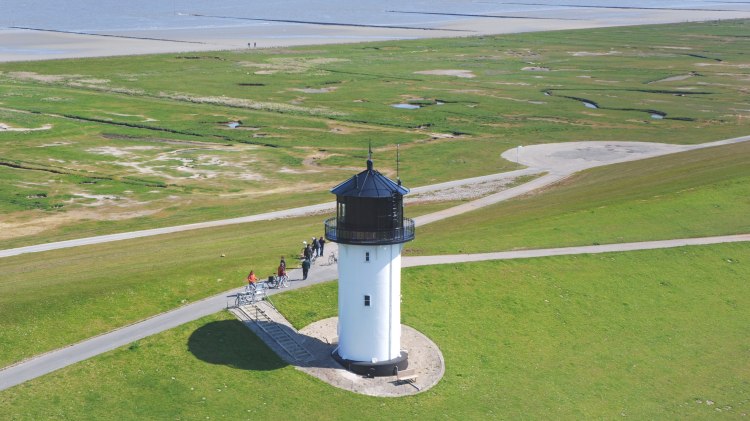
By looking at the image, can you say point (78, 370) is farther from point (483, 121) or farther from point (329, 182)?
point (483, 121)

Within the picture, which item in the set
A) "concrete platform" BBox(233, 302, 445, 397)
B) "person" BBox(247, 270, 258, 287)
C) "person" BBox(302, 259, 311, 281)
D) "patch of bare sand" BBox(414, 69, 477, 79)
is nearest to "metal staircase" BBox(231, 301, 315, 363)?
"concrete platform" BBox(233, 302, 445, 397)

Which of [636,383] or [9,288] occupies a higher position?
[9,288]

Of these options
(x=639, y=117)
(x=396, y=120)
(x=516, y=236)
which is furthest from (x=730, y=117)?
(x=516, y=236)

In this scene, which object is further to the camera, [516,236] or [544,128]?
[544,128]

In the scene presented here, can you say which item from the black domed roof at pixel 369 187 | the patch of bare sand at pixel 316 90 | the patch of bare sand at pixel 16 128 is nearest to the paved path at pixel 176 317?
the black domed roof at pixel 369 187

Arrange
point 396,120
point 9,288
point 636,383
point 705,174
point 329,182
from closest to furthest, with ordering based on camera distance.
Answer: point 636,383
point 9,288
point 705,174
point 329,182
point 396,120

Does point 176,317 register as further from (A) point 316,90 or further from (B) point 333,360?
(A) point 316,90

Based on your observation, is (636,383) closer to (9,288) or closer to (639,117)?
(9,288)

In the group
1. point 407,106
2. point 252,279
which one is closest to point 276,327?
point 252,279

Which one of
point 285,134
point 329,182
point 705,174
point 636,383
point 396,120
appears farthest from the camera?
point 396,120
